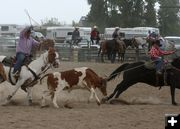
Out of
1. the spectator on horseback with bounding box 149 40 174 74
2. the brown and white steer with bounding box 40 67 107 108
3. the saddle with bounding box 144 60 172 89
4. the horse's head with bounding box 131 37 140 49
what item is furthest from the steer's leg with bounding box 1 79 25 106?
the horse's head with bounding box 131 37 140 49

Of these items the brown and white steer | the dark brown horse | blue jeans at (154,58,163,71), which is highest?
the dark brown horse

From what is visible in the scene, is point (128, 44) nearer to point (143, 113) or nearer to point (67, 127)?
point (143, 113)

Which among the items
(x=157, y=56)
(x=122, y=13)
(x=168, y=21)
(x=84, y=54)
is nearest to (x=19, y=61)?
(x=157, y=56)

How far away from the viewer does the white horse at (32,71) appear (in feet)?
37.6

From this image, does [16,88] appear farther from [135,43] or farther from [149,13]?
[149,13]

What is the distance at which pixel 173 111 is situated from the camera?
10.5m

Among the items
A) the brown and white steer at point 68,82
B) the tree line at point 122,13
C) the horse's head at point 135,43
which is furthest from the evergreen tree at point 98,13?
the brown and white steer at point 68,82

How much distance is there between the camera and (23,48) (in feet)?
37.8

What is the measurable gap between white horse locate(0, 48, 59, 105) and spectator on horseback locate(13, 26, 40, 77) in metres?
0.15

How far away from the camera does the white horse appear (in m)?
11.4

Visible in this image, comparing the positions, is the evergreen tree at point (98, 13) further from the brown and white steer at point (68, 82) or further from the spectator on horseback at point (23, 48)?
the brown and white steer at point (68, 82)

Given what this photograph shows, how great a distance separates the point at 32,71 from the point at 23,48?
0.58 m

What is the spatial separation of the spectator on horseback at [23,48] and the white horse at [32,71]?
0.48 feet

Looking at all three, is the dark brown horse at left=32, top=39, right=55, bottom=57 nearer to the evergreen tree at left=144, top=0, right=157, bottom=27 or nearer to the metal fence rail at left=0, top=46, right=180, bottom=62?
the metal fence rail at left=0, top=46, right=180, bottom=62
